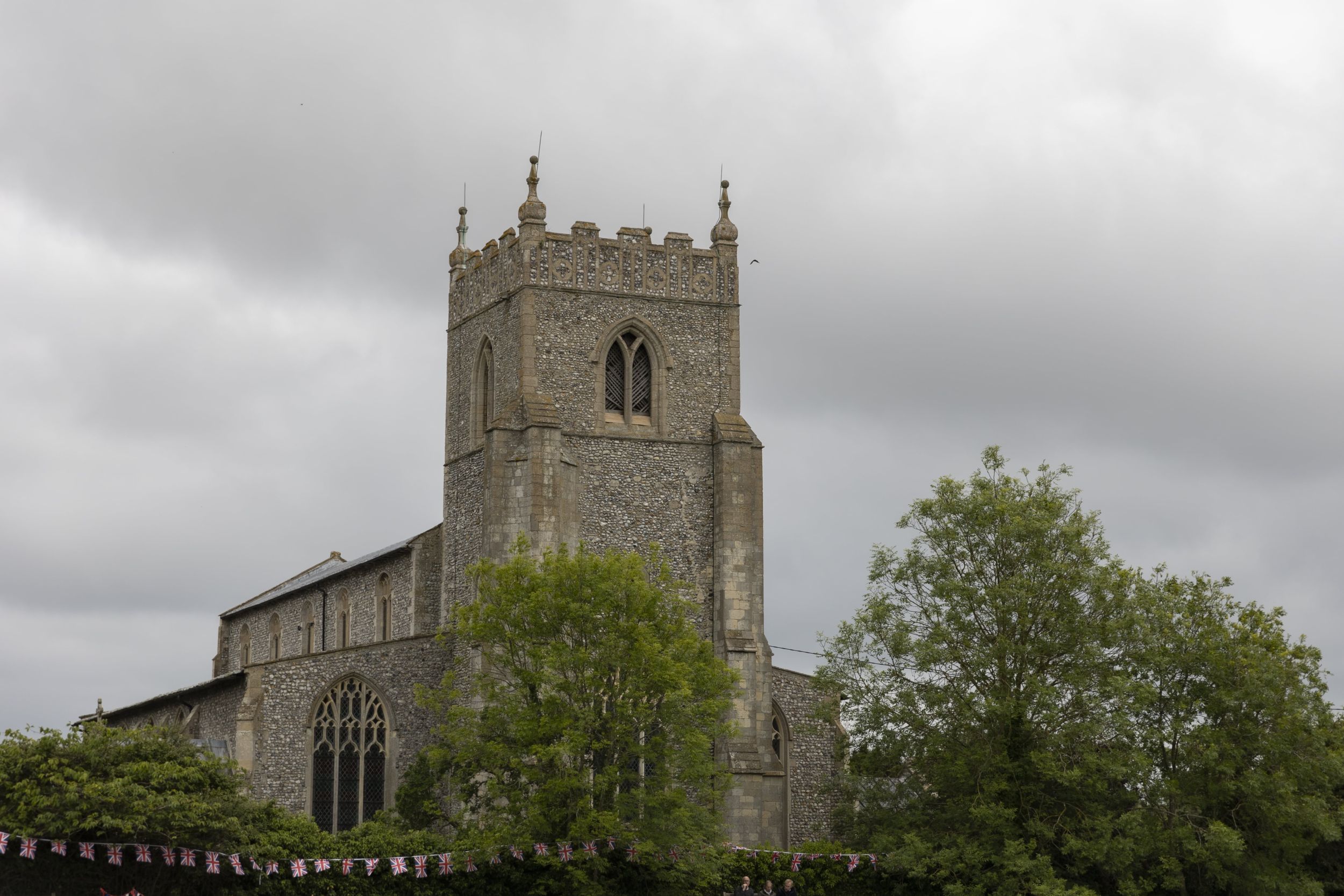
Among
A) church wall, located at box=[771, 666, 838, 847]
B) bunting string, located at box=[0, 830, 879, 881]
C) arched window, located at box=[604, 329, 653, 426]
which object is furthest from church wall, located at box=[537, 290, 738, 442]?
bunting string, located at box=[0, 830, 879, 881]

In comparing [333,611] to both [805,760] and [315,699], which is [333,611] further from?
[805,760]

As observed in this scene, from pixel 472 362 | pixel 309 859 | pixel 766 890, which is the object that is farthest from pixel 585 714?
pixel 472 362

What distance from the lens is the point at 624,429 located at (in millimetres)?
54156

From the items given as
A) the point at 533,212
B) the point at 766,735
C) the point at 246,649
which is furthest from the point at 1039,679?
the point at 246,649

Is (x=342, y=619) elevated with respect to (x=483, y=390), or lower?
lower

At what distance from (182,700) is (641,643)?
22.3 meters

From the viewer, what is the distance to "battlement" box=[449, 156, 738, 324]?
2153 inches

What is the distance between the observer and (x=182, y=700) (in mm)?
59156

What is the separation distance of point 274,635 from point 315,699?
2071cm

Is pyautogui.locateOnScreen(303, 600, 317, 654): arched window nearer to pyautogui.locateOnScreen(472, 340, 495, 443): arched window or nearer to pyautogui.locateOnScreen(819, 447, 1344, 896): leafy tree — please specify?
pyautogui.locateOnScreen(472, 340, 495, 443): arched window

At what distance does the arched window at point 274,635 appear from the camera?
71062 mm

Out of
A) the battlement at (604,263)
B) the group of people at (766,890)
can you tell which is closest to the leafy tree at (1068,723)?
the group of people at (766,890)

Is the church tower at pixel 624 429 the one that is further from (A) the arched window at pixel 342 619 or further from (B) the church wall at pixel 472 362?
(A) the arched window at pixel 342 619

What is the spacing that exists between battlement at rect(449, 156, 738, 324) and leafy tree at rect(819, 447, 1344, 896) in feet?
36.8
